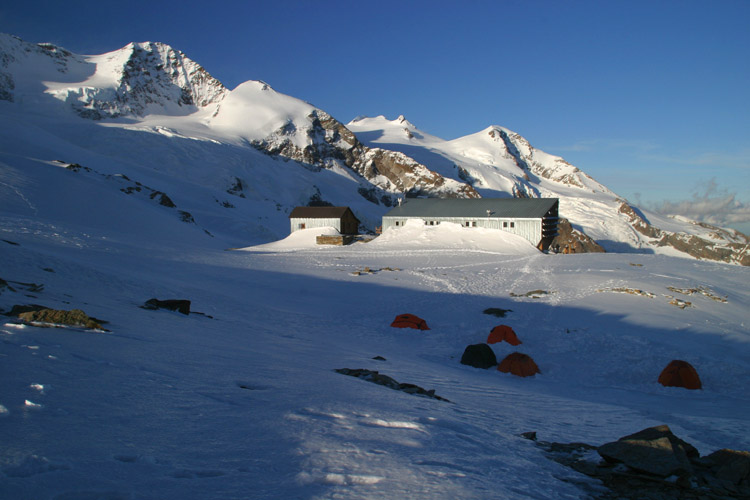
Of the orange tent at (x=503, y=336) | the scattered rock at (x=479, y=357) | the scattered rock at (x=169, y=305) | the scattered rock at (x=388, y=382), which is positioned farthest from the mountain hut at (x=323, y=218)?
the scattered rock at (x=388, y=382)

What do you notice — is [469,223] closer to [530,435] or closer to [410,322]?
[410,322]

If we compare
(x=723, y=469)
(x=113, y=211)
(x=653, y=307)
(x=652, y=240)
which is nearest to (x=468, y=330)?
(x=653, y=307)

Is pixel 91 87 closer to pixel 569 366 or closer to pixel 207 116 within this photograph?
pixel 207 116

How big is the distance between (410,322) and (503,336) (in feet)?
12.1

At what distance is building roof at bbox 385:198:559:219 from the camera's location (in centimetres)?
5034

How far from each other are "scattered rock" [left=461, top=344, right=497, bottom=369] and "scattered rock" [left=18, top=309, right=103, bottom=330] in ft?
34.5

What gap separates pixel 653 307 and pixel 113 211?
3723cm

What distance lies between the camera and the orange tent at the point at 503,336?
1708 centimetres

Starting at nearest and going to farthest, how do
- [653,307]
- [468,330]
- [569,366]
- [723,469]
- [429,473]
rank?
[429,473] < [723,469] < [569,366] < [468,330] < [653,307]

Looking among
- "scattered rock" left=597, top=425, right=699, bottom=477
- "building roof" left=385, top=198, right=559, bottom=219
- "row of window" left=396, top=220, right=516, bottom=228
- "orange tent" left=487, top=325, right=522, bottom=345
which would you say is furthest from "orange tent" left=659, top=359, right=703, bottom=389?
"row of window" left=396, top=220, right=516, bottom=228

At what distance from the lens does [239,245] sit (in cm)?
4816

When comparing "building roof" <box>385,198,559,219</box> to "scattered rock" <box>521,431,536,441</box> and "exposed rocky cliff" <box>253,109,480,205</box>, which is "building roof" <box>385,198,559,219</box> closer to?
"scattered rock" <box>521,431,536,441</box>

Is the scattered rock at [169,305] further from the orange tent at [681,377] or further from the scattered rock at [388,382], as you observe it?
the orange tent at [681,377]

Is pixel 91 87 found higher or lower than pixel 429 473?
higher
